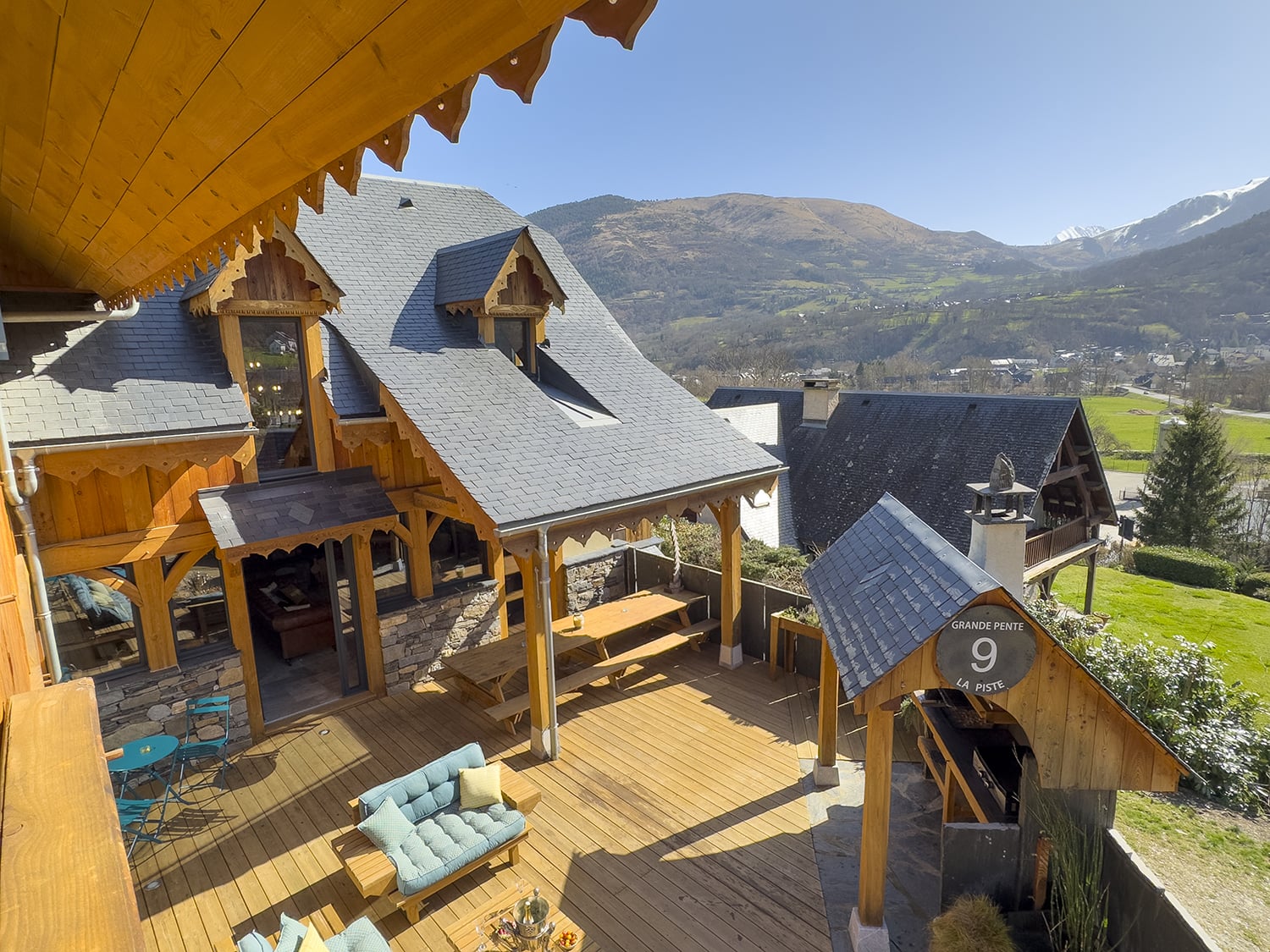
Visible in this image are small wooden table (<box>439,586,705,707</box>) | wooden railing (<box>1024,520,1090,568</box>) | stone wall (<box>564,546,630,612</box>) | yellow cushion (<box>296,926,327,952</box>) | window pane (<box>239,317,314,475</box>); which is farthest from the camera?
wooden railing (<box>1024,520,1090,568</box>)

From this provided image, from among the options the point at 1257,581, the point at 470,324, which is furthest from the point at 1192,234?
the point at 470,324

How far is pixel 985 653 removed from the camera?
4559 mm

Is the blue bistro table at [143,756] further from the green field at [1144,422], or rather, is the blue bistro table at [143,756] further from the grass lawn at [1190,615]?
the green field at [1144,422]

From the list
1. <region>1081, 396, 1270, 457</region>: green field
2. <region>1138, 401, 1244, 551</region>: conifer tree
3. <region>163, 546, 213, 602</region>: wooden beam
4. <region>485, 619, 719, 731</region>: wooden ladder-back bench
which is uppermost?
<region>163, 546, 213, 602</region>: wooden beam

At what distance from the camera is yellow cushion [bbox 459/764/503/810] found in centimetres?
624

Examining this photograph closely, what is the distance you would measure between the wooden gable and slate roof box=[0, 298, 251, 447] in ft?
1.52

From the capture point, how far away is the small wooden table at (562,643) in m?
8.70

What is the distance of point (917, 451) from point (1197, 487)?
58.6 ft

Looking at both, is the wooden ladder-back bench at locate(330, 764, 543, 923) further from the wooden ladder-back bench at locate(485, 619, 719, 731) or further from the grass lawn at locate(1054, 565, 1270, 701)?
the grass lawn at locate(1054, 565, 1270, 701)

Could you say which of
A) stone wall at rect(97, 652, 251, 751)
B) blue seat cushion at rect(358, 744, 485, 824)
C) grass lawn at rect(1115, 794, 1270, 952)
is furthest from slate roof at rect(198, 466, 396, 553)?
grass lawn at rect(1115, 794, 1270, 952)

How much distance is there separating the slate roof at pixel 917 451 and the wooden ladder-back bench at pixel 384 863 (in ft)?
39.3

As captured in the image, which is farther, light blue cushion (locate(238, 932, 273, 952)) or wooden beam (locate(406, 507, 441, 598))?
wooden beam (locate(406, 507, 441, 598))

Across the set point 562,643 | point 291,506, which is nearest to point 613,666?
point 562,643

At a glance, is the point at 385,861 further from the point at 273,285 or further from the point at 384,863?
the point at 273,285
